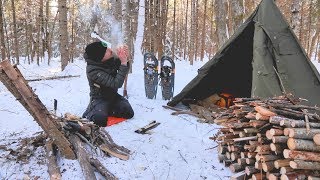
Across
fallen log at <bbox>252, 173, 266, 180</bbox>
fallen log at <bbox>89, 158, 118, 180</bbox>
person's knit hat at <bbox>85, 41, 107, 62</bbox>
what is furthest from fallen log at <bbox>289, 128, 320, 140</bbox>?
person's knit hat at <bbox>85, 41, 107, 62</bbox>

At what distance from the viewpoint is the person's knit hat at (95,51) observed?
562cm

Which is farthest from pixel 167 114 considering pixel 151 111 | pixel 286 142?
pixel 286 142

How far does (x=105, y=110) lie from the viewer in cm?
563

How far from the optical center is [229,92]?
754 cm

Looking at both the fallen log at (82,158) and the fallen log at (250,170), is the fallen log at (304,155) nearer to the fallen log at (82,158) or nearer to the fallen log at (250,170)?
the fallen log at (250,170)

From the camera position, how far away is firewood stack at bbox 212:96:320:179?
10.4 feet

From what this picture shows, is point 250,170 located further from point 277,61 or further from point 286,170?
point 277,61

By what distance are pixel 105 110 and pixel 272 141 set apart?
2966 millimetres

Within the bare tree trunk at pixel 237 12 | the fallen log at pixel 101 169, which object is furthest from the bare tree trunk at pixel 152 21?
the fallen log at pixel 101 169

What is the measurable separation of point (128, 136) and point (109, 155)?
799 millimetres

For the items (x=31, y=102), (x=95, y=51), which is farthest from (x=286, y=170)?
(x=95, y=51)

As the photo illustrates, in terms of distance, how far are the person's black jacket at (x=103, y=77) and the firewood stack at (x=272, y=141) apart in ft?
6.75

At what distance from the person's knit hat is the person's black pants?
0.74 metres

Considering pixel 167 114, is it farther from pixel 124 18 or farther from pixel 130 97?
pixel 124 18
